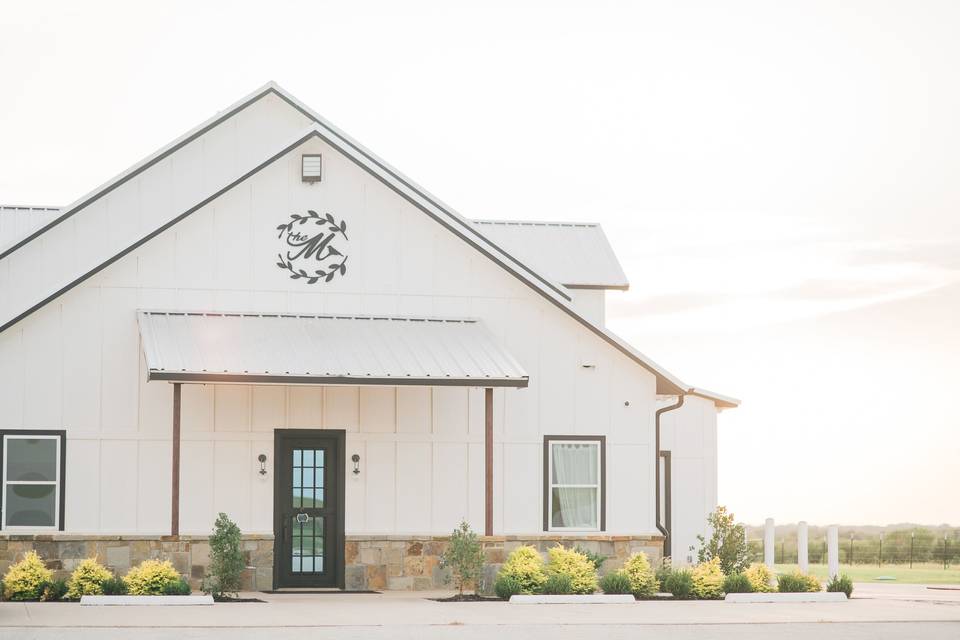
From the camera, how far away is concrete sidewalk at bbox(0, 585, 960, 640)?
59.1ft

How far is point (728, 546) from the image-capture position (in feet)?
83.7

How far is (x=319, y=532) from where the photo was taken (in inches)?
980

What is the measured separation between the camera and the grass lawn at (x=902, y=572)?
36166 millimetres

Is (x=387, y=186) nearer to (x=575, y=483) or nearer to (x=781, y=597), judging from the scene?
(x=575, y=483)

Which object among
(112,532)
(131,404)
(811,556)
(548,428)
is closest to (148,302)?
(131,404)

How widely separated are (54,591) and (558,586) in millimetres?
7361

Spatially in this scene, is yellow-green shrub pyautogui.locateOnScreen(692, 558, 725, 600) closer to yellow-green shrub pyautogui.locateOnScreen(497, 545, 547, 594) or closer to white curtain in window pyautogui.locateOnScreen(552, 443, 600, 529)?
yellow-green shrub pyautogui.locateOnScreen(497, 545, 547, 594)

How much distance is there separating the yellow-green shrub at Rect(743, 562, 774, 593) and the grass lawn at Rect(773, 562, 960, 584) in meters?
8.91

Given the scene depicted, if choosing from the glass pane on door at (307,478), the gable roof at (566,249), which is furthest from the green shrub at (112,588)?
the gable roof at (566,249)

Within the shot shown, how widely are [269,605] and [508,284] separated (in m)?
7.51

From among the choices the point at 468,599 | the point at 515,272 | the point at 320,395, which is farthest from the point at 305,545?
the point at 515,272

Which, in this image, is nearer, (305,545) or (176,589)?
(176,589)

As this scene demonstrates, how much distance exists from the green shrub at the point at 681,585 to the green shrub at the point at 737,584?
60 centimetres

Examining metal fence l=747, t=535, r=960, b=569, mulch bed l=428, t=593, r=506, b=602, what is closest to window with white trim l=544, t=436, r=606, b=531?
mulch bed l=428, t=593, r=506, b=602
